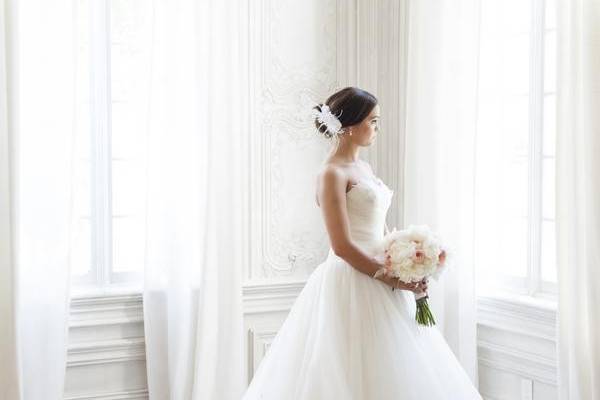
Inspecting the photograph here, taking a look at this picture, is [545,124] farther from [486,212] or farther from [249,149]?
[249,149]

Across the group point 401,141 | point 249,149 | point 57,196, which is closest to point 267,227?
point 249,149

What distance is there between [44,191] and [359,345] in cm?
167

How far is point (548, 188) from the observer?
371cm

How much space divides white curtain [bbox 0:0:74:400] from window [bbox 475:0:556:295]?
2072mm

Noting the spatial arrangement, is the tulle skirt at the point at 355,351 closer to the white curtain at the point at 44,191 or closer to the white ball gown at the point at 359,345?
the white ball gown at the point at 359,345

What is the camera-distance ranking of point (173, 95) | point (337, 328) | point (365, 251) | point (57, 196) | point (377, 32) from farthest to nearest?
point (377, 32) < point (173, 95) < point (57, 196) < point (365, 251) < point (337, 328)

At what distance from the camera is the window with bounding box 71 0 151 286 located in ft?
12.6

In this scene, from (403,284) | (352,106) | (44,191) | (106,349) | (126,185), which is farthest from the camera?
(126,185)

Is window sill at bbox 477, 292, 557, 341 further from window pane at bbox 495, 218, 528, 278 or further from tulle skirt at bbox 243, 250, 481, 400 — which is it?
tulle skirt at bbox 243, 250, 481, 400

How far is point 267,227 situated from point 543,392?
1691mm

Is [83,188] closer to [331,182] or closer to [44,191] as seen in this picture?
[44,191]

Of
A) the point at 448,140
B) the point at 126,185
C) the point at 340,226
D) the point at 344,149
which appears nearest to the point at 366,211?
the point at 340,226

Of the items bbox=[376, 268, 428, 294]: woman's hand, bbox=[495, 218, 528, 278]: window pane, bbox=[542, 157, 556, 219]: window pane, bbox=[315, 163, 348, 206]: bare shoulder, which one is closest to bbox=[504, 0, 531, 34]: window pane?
bbox=[542, 157, 556, 219]: window pane

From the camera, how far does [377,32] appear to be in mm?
4449
